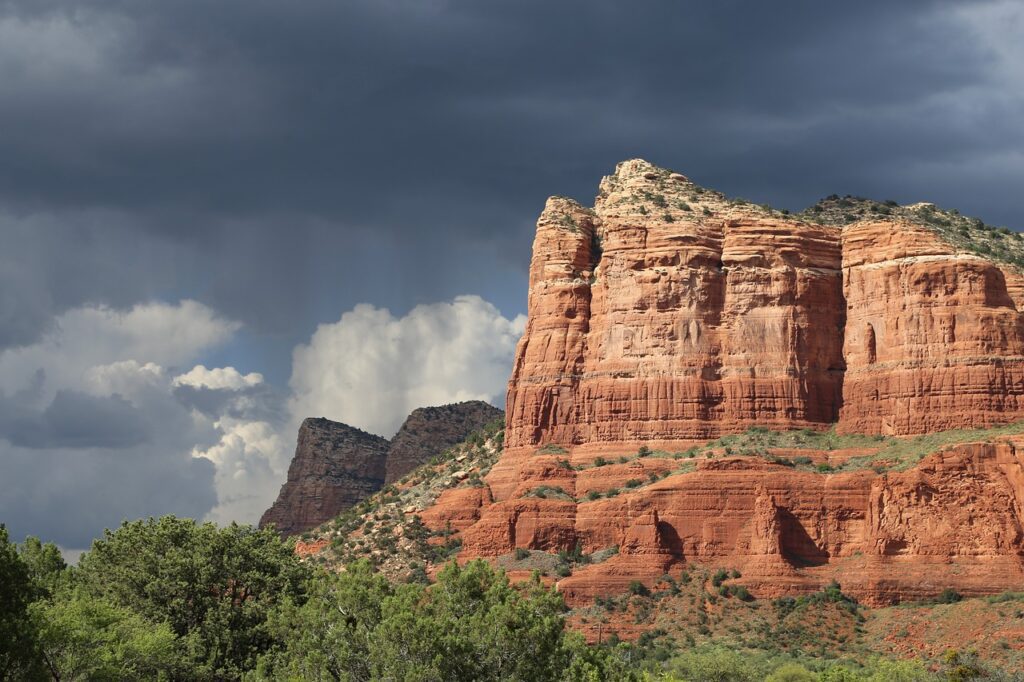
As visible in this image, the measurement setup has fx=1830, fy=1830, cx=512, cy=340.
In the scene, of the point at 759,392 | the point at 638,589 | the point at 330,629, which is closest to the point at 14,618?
the point at 330,629

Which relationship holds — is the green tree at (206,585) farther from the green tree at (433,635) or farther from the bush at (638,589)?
the bush at (638,589)

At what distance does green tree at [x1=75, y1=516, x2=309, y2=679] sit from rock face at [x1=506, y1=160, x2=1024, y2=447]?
2468 inches

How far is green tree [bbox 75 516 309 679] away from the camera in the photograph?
104750 millimetres

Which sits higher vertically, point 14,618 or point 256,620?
point 256,620

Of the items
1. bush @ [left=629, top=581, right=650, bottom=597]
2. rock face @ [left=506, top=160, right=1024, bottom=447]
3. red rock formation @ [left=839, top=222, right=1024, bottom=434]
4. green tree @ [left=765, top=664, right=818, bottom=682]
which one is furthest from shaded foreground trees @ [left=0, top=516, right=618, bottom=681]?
red rock formation @ [left=839, top=222, right=1024, bottom=434]

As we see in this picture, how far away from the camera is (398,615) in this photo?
8944 cm

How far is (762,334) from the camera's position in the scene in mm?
168625

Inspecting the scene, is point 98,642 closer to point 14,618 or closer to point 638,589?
point 14,618

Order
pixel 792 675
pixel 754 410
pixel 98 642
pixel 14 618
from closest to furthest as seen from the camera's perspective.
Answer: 1. pixel 14 618
2. pixel 98 642
3. pixel 792 675
4. pixel 754 410

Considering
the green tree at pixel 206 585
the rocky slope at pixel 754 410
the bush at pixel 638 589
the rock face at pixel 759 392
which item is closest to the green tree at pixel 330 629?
the green tree at pixel 206 585

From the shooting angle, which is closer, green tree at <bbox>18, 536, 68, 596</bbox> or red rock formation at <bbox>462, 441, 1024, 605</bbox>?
green tree at <bbox>18, 536, 68, 596</bbox>

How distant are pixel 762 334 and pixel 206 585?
247 ft

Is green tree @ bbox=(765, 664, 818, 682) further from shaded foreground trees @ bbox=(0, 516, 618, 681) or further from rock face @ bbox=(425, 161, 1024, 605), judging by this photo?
shaded foreground trees @ bbox=(0, 516, 618, 681)

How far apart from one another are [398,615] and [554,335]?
88452 mm
